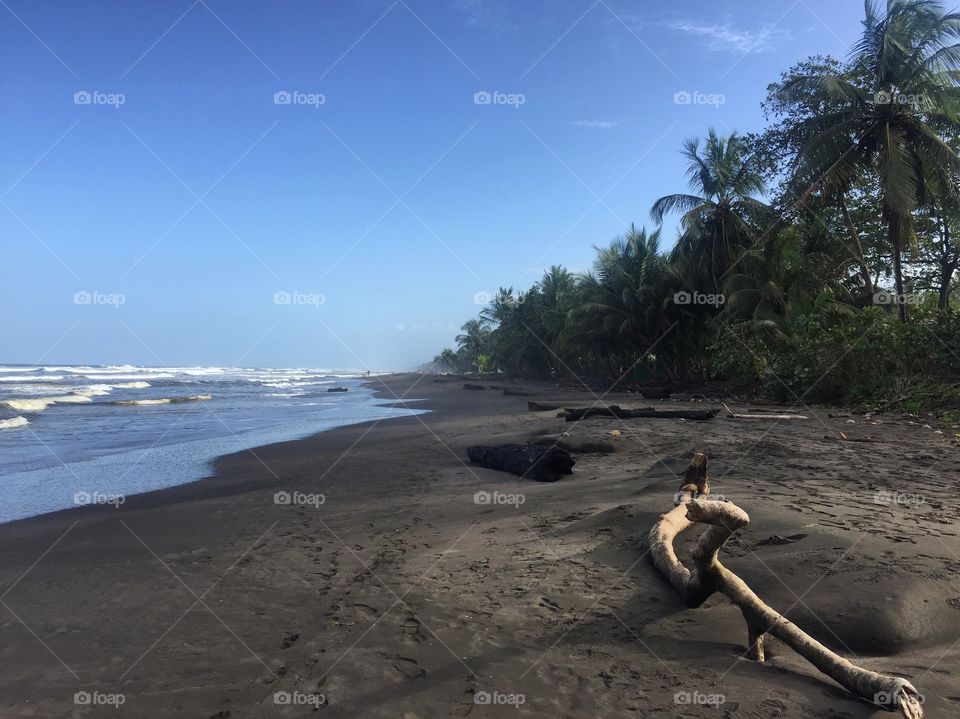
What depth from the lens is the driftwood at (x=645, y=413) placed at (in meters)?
12.9

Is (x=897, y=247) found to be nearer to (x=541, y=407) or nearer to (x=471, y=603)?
(x=541, y=407)

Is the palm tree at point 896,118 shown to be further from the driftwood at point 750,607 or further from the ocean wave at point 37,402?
the ocean wave at point 37,402

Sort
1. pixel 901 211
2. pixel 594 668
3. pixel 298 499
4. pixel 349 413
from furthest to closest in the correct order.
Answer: pixel 349 413 < pixel 901 211 < pixel 298 499 < pixel 594 668

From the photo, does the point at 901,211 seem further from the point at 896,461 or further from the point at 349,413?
the point at 349,413

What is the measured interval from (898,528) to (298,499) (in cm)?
642

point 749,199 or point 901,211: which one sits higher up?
point 749,199

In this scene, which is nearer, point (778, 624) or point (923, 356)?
point (778, 624)

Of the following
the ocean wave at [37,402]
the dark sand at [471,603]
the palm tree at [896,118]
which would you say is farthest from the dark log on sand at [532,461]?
the ocean wave at [37,402]

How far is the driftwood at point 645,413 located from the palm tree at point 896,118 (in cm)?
1035

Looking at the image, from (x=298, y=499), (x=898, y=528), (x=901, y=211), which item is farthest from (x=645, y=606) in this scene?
(x=901, y=211)

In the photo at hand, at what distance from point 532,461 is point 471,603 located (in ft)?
13.8

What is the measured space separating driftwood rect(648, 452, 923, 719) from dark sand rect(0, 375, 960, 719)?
10 centimetres

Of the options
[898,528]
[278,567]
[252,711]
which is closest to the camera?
[252,711]

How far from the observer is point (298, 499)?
745 centimetres
